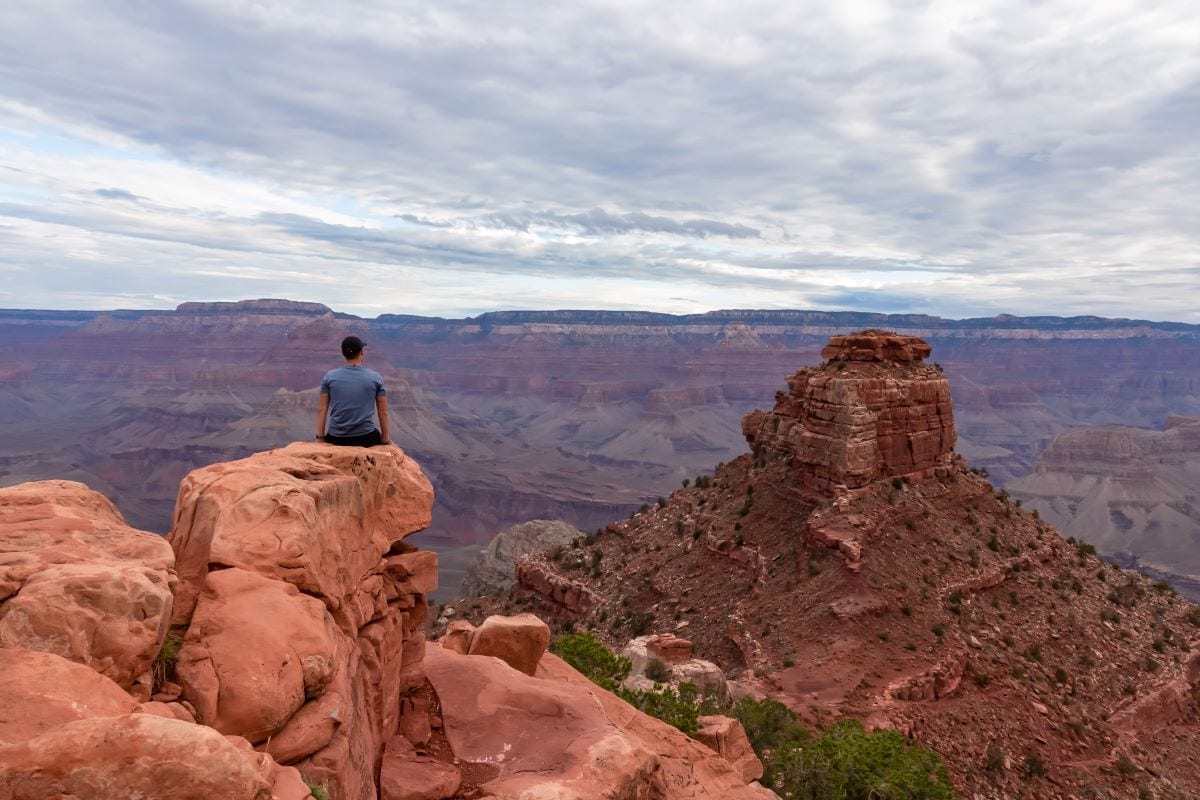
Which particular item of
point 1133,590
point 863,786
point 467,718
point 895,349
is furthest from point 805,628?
Result: point 467,718

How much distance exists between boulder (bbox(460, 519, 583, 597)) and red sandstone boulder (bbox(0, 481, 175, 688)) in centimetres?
5962

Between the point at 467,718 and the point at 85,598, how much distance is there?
23.5 feet

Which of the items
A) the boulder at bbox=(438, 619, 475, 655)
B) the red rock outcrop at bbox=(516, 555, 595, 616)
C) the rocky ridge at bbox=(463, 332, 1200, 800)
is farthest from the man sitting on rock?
the red rock outcrop at bbox=(516, 555, 595, 616)

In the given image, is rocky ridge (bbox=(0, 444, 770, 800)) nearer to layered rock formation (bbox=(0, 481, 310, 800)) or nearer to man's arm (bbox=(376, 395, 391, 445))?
layered rock formation (bbox=(0, 481, 310, 800))

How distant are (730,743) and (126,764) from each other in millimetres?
16908

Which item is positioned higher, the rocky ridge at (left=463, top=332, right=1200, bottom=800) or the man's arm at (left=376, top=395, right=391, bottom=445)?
the man's arm at (left=376, top=395, right=391, bottom=445)

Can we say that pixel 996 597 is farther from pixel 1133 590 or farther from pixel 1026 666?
pixel 1133 590

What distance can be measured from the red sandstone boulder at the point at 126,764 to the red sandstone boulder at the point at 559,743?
5144 mm

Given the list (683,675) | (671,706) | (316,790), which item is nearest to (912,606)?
(683,675)

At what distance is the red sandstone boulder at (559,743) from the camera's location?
35.6 feet

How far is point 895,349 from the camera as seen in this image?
4628 centimetres

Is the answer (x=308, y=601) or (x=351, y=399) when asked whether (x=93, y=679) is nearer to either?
(x=308, y=601)

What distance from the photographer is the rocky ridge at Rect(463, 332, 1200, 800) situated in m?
30.3

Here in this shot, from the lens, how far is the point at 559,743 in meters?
12.0
